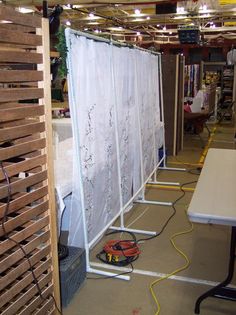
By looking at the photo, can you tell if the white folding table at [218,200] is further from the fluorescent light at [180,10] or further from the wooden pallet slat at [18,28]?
the fluorescent light at [180,10]

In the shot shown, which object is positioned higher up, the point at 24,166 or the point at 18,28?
the point at 18,28

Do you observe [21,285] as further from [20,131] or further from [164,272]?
[164,272]

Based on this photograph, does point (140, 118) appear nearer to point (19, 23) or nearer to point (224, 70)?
point (19, 23)

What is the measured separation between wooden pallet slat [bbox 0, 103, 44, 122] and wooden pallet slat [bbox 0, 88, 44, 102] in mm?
50

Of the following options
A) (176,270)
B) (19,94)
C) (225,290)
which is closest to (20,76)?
(19,94)

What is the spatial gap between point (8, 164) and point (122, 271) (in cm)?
174

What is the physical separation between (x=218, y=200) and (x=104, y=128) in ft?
4.75

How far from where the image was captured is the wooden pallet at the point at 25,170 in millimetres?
1682

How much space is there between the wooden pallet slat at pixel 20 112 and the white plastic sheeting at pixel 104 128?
844mm

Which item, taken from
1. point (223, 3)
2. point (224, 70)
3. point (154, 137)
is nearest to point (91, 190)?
point (154, 137)

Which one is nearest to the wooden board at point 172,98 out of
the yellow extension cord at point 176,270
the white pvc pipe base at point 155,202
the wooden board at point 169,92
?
the wooden board at point 169,92

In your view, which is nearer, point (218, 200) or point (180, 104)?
point (218, 200)

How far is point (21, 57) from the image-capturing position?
1.73m

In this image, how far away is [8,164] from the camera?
177cm
